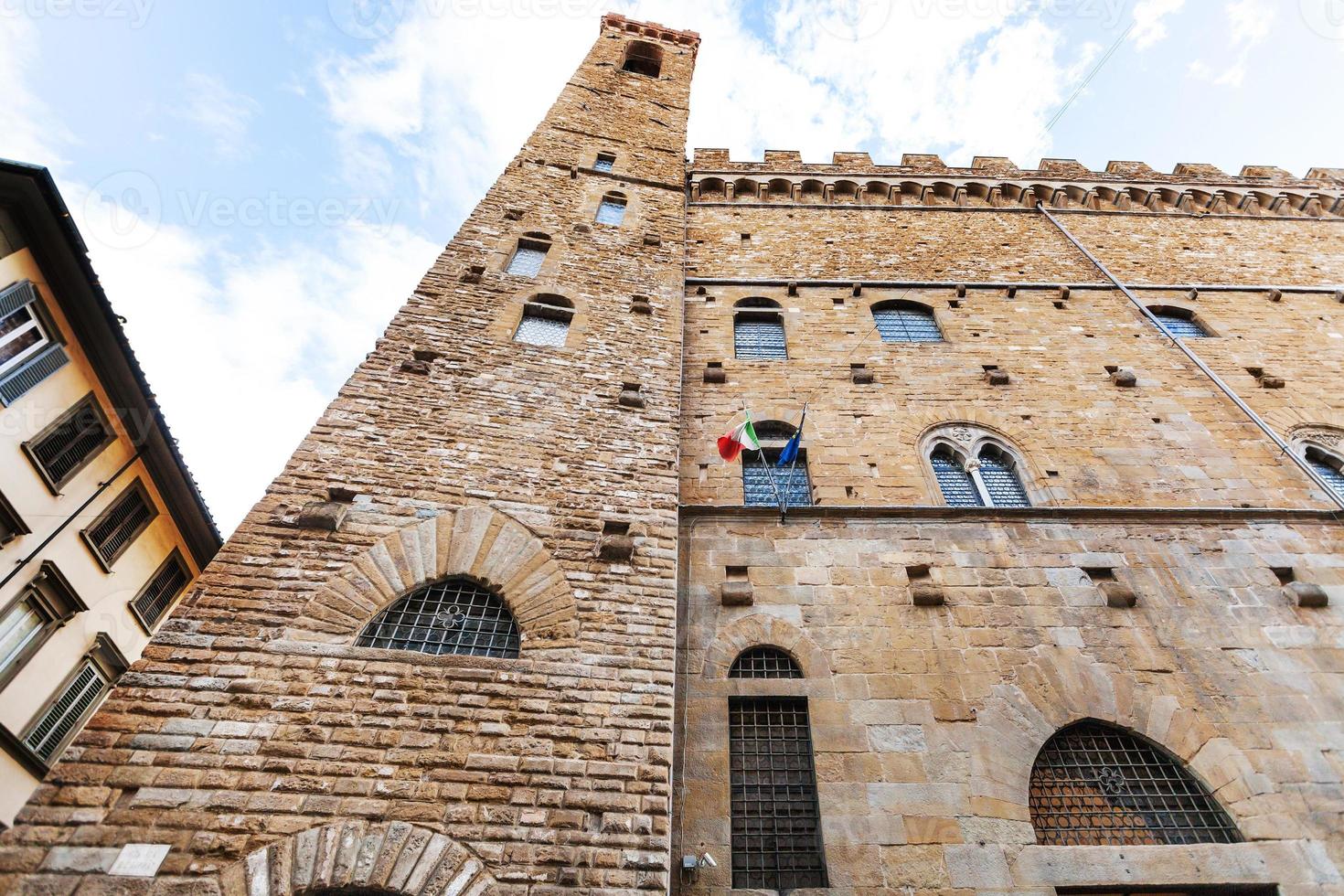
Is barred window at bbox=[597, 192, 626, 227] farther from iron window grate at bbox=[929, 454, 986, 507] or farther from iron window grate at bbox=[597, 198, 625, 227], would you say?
iron window grate at bbox=[929, 454, 986, 507]

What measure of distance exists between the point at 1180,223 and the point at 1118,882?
15.7 m

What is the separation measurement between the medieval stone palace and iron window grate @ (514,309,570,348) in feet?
0.20

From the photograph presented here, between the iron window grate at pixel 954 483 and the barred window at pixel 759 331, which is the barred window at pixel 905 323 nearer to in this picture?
the barred window at pixel 759 331

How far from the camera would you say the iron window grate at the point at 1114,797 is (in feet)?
15.8

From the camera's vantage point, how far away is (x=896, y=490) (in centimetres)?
741

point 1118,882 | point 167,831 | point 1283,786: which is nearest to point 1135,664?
point 1283,786

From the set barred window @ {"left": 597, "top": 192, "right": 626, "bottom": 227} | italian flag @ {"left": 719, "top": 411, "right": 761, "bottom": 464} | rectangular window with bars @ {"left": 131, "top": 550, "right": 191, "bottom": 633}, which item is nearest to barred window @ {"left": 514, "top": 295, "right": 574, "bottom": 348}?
italian flag @ {"left": 719, "top": 411, "right": 761, "bottom": 464}

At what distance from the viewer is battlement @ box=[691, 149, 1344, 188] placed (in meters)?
15.6

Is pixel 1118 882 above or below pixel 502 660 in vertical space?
below

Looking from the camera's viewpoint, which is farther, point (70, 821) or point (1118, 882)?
point (1118, 882)

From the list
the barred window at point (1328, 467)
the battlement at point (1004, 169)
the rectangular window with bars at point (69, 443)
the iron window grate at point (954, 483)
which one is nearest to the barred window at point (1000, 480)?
the iron window grate at point (954, 483)

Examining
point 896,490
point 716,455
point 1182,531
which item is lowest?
point 1182,531

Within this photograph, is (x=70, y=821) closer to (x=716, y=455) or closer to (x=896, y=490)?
(x=716, y=455)

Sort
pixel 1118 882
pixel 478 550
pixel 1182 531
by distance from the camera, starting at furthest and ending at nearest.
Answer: pixel 1182 531 < pixel 478 550 < pixel 1118 882
